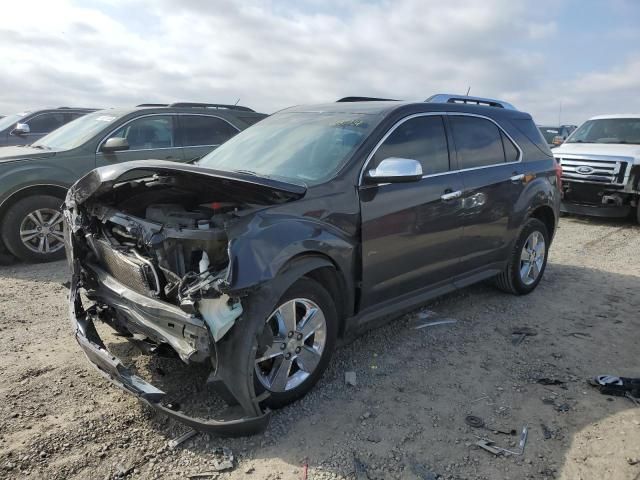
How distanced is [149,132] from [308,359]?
5014 millimetres

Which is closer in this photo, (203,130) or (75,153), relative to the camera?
(75,153)

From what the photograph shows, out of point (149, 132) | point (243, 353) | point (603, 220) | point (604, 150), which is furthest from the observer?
point (603, 220)

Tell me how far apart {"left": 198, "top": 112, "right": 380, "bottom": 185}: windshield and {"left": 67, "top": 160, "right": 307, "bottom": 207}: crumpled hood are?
0.40 metres

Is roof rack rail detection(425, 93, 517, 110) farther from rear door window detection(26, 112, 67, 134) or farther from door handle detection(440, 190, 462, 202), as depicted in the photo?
rear door window detection(26, 112, 67, 134)

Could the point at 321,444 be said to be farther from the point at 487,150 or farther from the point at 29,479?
the point at 487,150

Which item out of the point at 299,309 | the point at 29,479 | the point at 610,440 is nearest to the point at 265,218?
the point at 299,309

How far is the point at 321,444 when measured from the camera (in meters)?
2.85

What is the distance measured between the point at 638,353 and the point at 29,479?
Result: 4.35 meters

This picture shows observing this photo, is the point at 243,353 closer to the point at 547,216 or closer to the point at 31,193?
the point at 547,216

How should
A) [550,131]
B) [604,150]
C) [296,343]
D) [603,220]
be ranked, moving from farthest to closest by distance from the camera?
[550,131]
[603,220]
[604,150]
[296,343]

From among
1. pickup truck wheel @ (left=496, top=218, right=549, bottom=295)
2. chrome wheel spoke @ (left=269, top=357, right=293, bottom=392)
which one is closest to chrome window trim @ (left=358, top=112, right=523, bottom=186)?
pickup truck wheel @ (left=496, top=218, right=549, bottom=295)

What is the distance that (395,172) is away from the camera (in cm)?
342

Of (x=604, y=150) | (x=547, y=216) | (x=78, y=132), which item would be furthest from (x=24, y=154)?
(x=604, y=150)

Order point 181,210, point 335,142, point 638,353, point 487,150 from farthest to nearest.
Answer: point 487,150
point 638,353
point 335,142
point 181,210
